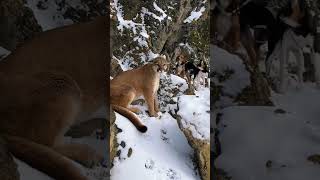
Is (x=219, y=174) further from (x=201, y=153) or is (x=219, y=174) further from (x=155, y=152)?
(x=155, y=152)

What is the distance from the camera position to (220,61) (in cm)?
476

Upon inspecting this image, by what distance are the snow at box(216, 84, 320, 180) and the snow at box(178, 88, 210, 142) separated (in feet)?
0.60

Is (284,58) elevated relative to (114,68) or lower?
elevated

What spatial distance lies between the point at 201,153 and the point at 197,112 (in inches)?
15.1

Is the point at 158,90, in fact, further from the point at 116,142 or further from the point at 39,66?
the point at 39,66

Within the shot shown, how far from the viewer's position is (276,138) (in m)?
4.64

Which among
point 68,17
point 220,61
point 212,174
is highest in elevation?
point 68,17

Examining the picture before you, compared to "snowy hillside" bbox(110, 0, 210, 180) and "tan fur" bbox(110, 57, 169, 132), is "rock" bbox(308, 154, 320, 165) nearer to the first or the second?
"snowy hillside" bbox(110, 0, 210, 180)

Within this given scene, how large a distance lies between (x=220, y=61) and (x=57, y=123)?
1612 mm

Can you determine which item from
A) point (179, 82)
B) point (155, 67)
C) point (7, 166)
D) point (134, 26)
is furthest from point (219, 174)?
point (7, 166)

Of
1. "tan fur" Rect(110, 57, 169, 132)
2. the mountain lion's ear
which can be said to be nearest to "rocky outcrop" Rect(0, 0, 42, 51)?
"tan fur" Rect(110, 57, 169, 132)

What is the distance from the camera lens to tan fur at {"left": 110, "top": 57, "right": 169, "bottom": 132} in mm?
4652

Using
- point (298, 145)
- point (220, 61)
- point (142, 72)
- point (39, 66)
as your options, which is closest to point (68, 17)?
point (39, 66)

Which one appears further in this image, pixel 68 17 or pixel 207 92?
pixel 207 92
